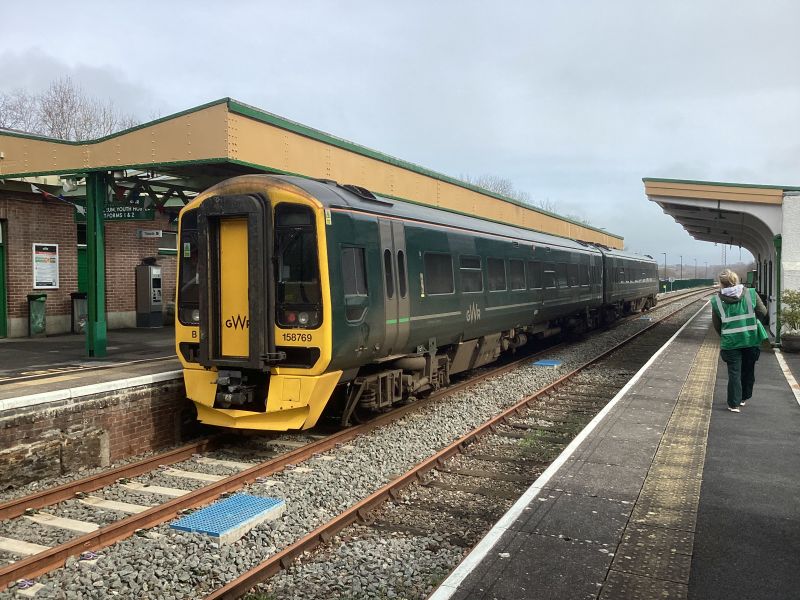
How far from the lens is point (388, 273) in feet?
25.9

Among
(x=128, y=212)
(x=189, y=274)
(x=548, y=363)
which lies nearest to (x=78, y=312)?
(x=128, y=212)

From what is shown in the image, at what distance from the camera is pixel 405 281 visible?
27.0ft

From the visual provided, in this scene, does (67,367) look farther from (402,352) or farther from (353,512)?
(353,512)

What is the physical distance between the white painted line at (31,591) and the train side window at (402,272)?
16.3ft

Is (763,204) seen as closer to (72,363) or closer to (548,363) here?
(548,363)

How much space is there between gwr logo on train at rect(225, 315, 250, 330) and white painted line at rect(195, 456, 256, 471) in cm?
144

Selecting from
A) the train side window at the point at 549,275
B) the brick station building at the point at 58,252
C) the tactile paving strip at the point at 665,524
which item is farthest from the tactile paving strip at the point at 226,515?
the train side window at the point at 549,275

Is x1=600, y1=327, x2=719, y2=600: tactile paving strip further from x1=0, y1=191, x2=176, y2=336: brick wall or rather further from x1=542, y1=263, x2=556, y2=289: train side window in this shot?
x1=0, y1=191, x2=176, y2=336: brick wall

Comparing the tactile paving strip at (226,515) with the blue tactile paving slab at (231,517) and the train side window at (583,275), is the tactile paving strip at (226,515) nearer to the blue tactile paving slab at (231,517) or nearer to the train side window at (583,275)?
the blue tactile paving slab at (231,517)

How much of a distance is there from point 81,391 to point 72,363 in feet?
12.2

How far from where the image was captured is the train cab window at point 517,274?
12125mm

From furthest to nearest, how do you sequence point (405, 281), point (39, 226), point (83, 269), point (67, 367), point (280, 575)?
1. point (83, 269)
2. point (39, 226)
3. point (67, 367)
4. point (405, 281)
5. point (280, 575)

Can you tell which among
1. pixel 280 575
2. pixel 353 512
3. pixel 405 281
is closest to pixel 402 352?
pixel 405 281

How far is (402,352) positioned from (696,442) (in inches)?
141
